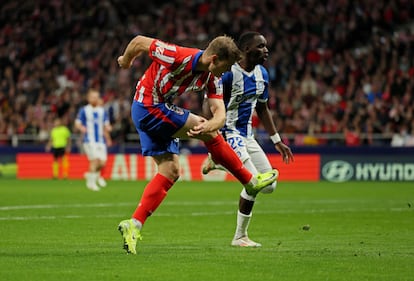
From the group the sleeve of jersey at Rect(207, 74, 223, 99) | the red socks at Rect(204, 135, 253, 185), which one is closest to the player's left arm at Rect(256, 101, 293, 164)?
the red socks at Rect(204, 135, 253, 185)

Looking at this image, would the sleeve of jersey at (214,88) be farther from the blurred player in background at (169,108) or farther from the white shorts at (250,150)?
the white shorts at (250,150)

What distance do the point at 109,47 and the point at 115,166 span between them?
773 centimetres

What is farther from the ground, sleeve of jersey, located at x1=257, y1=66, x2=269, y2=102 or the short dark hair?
the short dark hair

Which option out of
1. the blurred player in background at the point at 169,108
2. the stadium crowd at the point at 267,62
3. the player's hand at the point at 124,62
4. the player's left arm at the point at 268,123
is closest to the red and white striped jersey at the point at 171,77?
the blurred player in background at the point at 169,108

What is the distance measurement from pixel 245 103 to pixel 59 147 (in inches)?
780

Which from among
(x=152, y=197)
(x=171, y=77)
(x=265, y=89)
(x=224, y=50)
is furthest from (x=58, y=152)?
(x=224, y=50)

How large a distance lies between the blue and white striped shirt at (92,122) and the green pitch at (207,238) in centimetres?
313

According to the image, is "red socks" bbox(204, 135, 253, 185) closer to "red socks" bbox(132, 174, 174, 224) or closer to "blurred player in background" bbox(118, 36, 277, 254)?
"blurred player in background" bbox(118, 36, 277, 254)

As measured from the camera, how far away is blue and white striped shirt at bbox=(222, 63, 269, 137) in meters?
11.3

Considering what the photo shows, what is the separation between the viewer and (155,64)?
9883mm

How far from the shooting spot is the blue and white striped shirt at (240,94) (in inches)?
445

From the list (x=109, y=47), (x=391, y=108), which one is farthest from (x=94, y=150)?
(x=109, y=47)

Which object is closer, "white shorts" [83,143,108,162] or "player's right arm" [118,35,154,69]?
"player's right arm" [118,35,154,69]

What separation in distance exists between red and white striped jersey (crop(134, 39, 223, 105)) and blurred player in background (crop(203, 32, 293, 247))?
1290mm
